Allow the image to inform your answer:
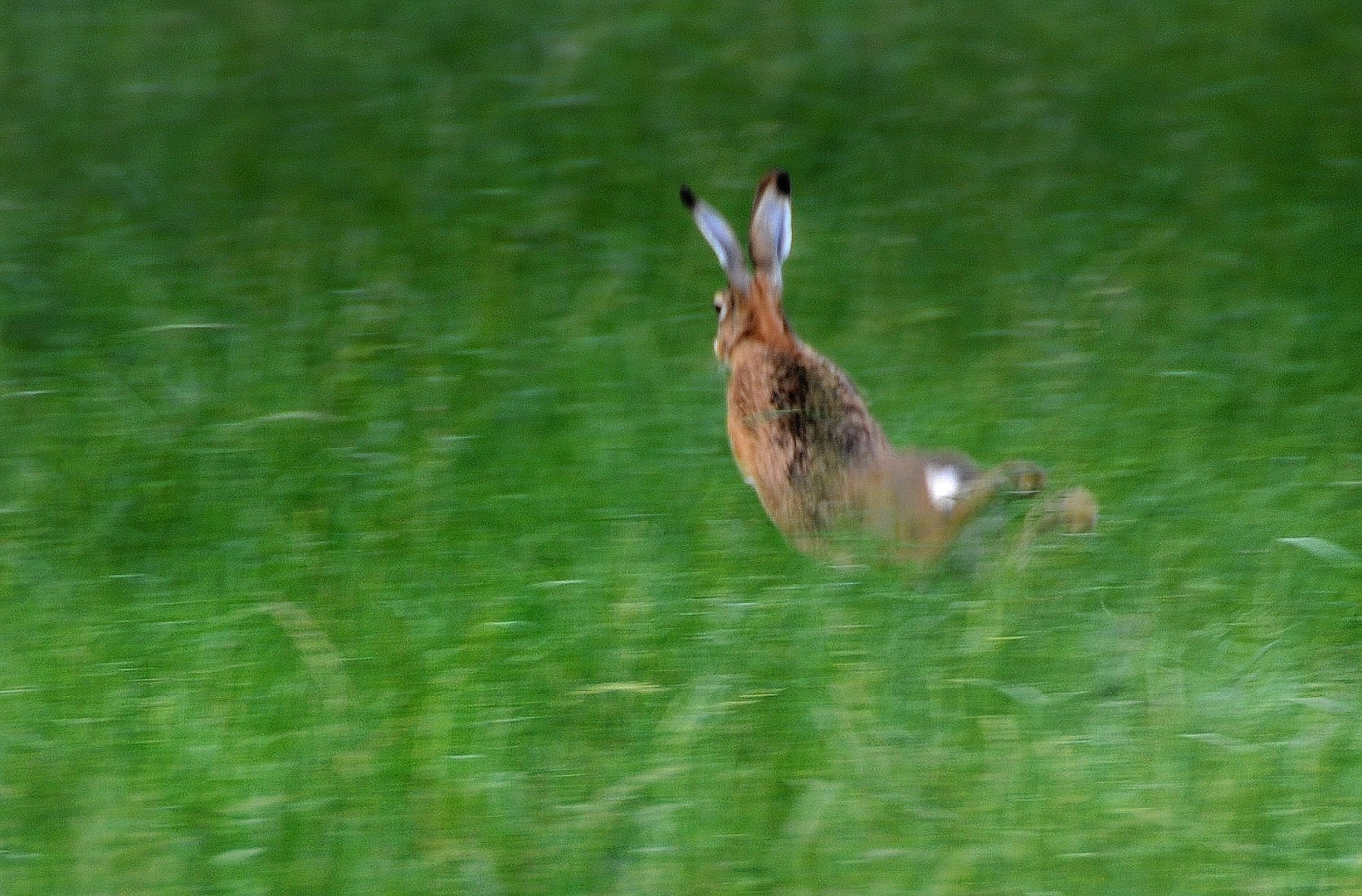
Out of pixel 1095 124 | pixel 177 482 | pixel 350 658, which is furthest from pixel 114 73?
pixel 350 658

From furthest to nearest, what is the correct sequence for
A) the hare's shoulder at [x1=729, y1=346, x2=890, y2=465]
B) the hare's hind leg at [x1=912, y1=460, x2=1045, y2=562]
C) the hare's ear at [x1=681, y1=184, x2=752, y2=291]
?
the hare's ear at [x1=681, y1=184, x2=752, y2=291]
the hare's shoulder at [x1=729, y1=346, x2=890, y2=465]
the hare's hind leg at [x1=912, y1=460, x2=1045, y2=562]

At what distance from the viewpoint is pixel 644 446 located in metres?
5.42

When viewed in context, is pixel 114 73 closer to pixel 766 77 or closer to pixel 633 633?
pixel 766 77

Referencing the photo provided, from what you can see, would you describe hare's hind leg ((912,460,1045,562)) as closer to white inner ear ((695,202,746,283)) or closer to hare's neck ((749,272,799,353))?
hare's neck ((749,272,799,353))

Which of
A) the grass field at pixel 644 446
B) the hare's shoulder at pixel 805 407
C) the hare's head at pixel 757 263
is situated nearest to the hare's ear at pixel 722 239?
the hare's head at pixel 757 263

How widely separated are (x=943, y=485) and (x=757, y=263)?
1098 mm

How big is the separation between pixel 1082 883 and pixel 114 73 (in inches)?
Answer: 239

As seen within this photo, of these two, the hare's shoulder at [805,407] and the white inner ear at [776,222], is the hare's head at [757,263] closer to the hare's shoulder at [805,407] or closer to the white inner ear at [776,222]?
the white inner ear at [776,222]

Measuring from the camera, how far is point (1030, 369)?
19.4 ft

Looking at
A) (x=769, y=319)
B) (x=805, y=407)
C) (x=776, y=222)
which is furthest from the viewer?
(x=776, y=222)

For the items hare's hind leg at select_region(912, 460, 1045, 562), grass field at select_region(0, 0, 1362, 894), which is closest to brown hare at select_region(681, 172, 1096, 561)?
hare's hind leg at select_region(912, 460, 1045, 562)

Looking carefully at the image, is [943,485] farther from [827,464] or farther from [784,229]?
[784,229]

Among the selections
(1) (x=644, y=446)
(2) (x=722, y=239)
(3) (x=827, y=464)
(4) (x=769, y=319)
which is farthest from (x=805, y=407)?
(2) (x=722, y=239)

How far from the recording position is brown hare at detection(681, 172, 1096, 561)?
4.71 metres
